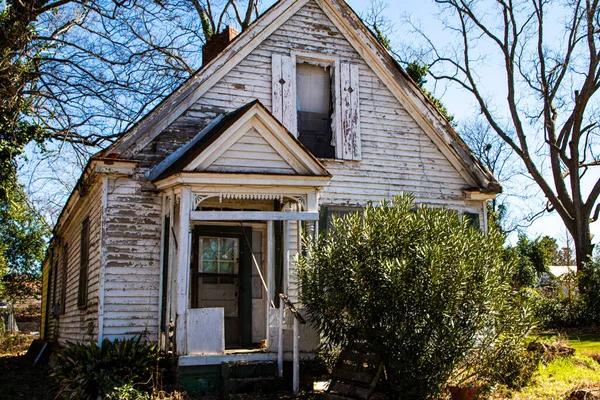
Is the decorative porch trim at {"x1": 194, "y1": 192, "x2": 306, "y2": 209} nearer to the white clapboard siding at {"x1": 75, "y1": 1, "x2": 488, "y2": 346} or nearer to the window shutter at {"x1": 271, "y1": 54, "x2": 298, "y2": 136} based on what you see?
the white clapboard siding at {"x1": 75, "y1": 1, "x2": 488, "y2": 346}

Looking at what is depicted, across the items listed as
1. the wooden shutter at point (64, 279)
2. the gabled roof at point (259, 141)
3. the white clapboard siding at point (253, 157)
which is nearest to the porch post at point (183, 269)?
the gabled roof at point (259, 141)

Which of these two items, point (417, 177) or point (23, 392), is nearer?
point (23, 392)

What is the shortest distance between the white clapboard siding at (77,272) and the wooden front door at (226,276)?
1.67 meters

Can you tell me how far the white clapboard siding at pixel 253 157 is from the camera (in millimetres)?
9320

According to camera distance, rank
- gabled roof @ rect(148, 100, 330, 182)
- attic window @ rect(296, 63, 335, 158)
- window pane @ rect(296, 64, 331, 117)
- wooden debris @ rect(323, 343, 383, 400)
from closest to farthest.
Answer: wooden debris @ rect(323, 343, 383, 400), gabled roof @ rect(148, 100, 330, 182), attic window @ rect(296, 63, 335, 158), window pane @ rect(296, 64, 331, 117)

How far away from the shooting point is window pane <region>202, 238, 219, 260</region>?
1110cm

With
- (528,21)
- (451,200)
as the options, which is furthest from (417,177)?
(528,21)

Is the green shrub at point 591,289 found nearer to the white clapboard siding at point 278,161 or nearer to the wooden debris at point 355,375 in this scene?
the white clapboard siding at point 278,161

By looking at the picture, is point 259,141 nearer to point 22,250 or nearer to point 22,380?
point 22,380

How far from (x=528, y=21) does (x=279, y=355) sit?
860 inches

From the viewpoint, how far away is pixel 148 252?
1015cm

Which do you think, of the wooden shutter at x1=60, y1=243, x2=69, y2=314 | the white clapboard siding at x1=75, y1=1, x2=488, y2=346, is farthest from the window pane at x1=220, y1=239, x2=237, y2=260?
the wooden shutter at x1=60, y1=243, x2=69, y2=314

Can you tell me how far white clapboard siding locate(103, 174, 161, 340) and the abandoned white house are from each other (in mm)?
16

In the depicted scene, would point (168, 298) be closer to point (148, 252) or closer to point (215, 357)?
point (148, 252)
